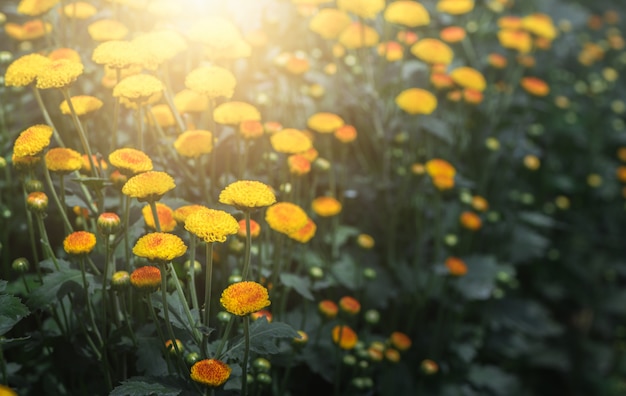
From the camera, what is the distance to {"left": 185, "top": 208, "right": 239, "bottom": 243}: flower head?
1.07 meters

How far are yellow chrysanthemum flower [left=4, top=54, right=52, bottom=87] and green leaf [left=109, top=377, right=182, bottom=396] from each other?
26.1 inches

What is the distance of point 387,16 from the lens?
2.13 metres

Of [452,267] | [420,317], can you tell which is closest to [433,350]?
[420,317]

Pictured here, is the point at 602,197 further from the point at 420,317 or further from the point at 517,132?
the point at 420,317

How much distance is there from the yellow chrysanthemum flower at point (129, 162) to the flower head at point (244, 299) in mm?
306

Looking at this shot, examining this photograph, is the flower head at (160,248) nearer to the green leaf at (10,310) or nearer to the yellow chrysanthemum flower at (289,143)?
the green leaf at (10,310)

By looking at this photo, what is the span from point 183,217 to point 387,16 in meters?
1.21

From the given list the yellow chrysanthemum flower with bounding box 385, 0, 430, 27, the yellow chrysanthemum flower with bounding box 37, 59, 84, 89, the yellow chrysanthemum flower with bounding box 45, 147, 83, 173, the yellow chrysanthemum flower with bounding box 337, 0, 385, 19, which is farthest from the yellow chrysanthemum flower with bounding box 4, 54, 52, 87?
the yellow chrysanthemum flower with bounding box 385, 0, 430, 27

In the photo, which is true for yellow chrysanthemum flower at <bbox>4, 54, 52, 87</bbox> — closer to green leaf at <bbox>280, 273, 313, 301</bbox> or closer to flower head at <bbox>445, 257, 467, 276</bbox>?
green leaf at <bbox>280, 273, 313, 301</bbox>

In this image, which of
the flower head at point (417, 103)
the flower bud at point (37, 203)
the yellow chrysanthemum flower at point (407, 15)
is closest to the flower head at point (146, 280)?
the flower bud at point (37, 203)

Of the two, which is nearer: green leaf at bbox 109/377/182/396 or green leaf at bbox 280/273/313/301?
green leaf at bbox 109/377/182/396

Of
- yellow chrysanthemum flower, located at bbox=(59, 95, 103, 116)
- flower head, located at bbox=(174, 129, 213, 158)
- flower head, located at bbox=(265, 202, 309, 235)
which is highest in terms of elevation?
yellow chrysanthemum flower, located at bbox=(59, 95, 103, 116)

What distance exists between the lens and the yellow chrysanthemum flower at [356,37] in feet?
7.00

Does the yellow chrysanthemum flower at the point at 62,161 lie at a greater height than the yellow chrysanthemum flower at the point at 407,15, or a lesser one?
lesser
